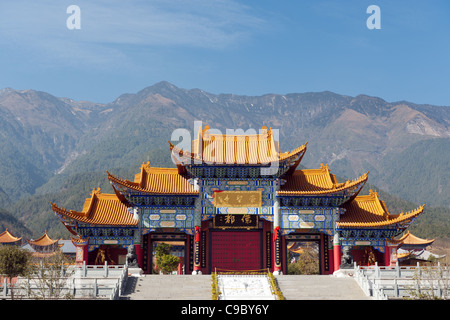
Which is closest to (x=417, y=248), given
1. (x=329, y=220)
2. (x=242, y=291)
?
Answer: (x=329, y=220)

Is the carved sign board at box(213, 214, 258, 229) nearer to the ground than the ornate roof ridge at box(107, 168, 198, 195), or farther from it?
nearer to the ground

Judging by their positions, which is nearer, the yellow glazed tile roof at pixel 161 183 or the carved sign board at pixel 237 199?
the yellow glazed tile roof at pixel 161 183

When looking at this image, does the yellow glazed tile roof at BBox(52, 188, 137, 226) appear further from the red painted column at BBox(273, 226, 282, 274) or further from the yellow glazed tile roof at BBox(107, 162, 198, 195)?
the red painted column at BBox(273, 226, 282, 274)

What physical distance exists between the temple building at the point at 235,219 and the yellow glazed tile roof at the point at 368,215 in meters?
0.06

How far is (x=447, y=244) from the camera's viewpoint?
355ft

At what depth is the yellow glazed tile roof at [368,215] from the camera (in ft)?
115

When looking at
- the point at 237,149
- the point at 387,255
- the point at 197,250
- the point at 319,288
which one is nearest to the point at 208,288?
the point at 319,288

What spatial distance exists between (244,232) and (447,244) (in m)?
80.7

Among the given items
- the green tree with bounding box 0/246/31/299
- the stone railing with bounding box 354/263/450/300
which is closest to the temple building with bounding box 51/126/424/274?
the stone railing with bounding box 354/263/450/300

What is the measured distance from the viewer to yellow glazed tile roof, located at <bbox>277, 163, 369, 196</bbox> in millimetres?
35531

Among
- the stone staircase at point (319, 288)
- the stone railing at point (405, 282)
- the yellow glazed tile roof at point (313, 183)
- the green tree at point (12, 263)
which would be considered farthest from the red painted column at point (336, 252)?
the green tree at point (12, 263)

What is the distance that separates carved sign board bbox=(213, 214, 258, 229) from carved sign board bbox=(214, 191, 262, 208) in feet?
2.34

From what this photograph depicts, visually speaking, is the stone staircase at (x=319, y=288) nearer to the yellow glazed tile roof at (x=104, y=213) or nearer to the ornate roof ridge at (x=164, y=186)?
the ornate roof ridge at (x=164, y=186)
